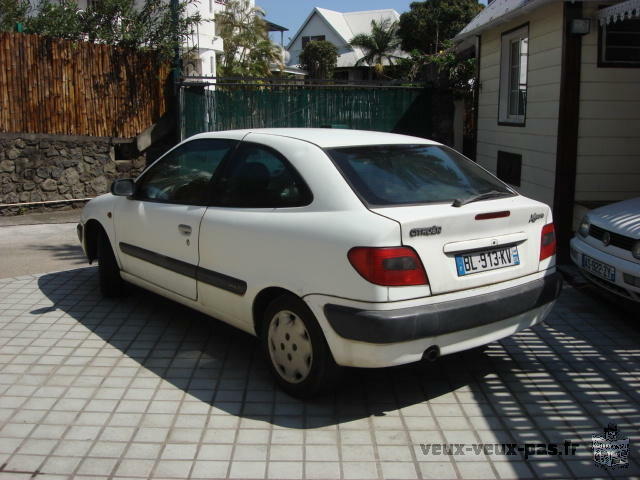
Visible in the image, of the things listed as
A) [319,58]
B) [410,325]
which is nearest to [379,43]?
[319,58]

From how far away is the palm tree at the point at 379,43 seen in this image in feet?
176

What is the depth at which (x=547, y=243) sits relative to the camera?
4.58 metres

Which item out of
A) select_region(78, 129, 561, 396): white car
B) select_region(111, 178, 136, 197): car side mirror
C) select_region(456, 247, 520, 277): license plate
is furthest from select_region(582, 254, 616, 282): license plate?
select_region(111, 178, 136, 197): car side mirror

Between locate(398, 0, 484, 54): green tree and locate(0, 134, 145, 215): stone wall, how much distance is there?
40969 mm

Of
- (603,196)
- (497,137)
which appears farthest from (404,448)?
(497,137)

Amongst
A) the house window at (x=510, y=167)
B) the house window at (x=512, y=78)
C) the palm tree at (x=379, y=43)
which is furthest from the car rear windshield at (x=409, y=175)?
the palm tree at (x=379, y=43)

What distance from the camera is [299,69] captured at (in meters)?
51.8

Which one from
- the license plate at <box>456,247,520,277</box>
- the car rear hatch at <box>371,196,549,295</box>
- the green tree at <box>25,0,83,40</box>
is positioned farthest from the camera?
the green tree at <box>25,0,83,40</box>

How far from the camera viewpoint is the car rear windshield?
4195 millimetres

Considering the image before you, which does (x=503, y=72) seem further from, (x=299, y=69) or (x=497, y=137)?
(x=299, y=69)

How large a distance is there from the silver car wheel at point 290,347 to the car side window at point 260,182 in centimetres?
74

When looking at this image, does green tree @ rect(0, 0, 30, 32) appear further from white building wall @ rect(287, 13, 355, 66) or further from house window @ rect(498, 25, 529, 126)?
white building wall @ rect(287, 13, 355, 66)

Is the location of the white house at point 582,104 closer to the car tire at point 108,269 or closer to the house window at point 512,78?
the house window at point 512,78

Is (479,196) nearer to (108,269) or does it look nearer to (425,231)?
(425,231)
